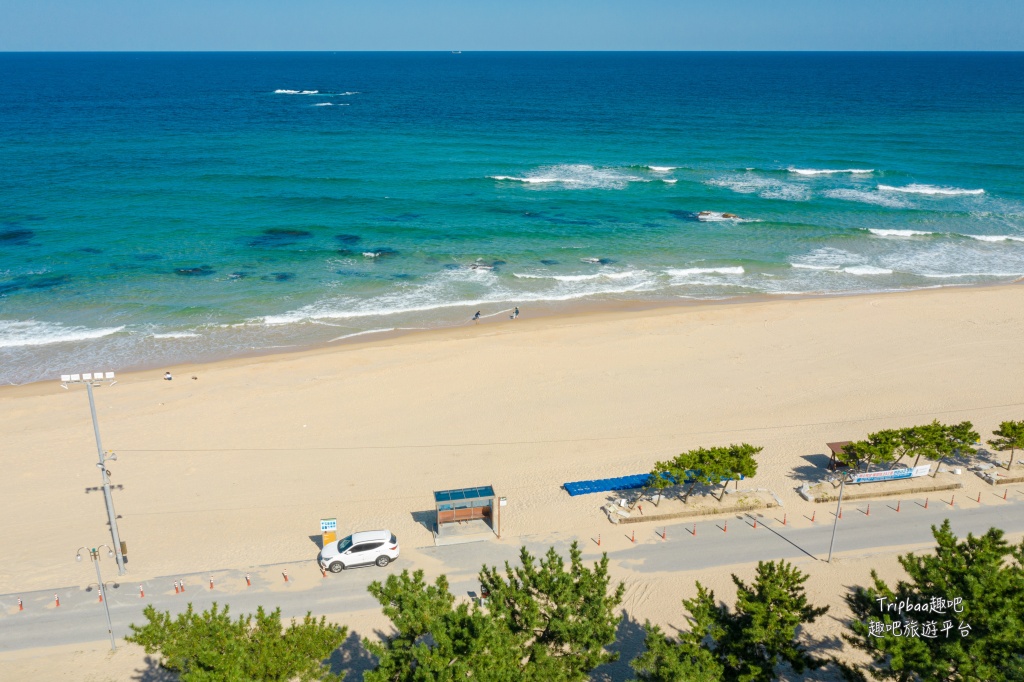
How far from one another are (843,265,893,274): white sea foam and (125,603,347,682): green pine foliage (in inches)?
1930

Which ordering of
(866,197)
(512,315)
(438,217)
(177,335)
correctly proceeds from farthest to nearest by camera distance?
(866,197) < (438,217) < (512,315) < (177,335)

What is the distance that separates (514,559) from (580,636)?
7.61 meters

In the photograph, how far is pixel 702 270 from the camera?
53.7 m

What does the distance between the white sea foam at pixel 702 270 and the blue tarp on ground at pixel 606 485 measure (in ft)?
92.4

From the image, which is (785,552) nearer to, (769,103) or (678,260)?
(678,260)

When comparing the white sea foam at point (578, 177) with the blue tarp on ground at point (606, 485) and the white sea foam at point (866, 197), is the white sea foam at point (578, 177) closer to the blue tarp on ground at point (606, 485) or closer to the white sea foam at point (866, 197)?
the white sea foam at point (866, 197)

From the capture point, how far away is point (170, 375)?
36.6 metres

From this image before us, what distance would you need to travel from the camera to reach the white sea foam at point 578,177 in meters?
74.2

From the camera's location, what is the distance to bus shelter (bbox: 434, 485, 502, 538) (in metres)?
24.5

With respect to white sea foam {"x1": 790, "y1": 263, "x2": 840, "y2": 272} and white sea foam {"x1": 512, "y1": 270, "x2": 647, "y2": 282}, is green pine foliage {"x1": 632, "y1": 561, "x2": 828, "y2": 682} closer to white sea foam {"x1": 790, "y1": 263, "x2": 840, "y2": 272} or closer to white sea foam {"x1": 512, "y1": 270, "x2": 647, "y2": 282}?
white sea foam {"x1": 512, "y1": 270, "x2": 647, "y2": 282}

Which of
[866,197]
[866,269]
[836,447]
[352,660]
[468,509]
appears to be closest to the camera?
[352,660]

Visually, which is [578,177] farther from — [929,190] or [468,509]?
[468,509]

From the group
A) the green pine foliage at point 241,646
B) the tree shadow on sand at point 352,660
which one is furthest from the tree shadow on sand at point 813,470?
the green pine foliage at point 241,646

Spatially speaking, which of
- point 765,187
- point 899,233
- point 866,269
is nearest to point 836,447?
point 866,269
